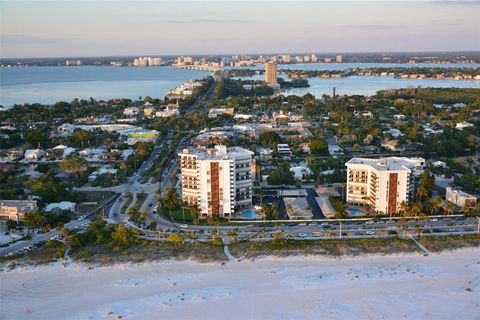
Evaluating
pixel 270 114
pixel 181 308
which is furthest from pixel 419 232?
pixel 270 114

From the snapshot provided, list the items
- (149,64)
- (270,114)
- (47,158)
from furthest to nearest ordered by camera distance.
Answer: (149,64) → (270,114) → (47,158)

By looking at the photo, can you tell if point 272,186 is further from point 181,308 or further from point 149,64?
point 149,64

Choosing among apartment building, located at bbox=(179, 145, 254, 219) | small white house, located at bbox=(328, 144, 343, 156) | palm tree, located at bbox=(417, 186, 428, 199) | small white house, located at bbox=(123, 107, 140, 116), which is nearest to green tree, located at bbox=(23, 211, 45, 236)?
apartment building, located at bbox=(179, 145, 254, 219)

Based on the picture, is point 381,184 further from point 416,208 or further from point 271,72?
point 271,72

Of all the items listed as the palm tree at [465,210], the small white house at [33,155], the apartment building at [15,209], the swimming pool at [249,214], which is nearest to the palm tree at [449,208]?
the palm tree at [465,210]

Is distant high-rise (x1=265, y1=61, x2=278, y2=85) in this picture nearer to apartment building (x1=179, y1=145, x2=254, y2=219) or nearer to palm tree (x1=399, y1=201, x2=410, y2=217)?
apartment building (x1=179, y1=145, x2=254, y2=219)

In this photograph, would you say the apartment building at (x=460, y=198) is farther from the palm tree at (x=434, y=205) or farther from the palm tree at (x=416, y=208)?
the palm tree at (x=416, y=208)

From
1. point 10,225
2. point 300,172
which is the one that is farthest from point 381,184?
point 10,225
